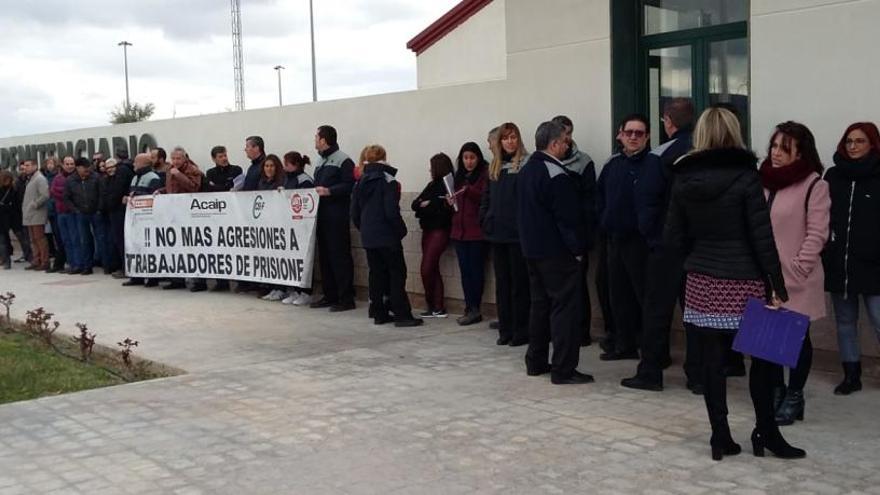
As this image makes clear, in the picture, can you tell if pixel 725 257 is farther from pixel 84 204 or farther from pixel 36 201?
pixel 36 201

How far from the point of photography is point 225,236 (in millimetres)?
12938

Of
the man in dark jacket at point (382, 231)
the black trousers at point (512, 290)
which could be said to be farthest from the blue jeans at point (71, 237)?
the black trousers at point (512, 290)

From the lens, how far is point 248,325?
34.3ft

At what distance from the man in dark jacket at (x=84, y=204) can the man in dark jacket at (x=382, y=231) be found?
265 inches

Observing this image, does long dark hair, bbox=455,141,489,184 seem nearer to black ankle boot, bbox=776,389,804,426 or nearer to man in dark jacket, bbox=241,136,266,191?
man in dark jacket, bbox=241,136,266,191

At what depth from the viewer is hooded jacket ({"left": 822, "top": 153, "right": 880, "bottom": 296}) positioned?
21.3 ft

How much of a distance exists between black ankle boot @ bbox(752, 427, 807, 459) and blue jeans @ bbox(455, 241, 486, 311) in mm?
4939

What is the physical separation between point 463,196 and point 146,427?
452 cm

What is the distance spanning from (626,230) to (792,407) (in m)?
1.97

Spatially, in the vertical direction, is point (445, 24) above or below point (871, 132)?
above

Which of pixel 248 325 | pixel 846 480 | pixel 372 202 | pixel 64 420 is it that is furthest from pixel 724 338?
pixel 248 325

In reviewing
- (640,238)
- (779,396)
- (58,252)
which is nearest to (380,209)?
(640,238)

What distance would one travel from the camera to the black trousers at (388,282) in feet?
33.5

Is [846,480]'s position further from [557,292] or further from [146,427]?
[146,427]
